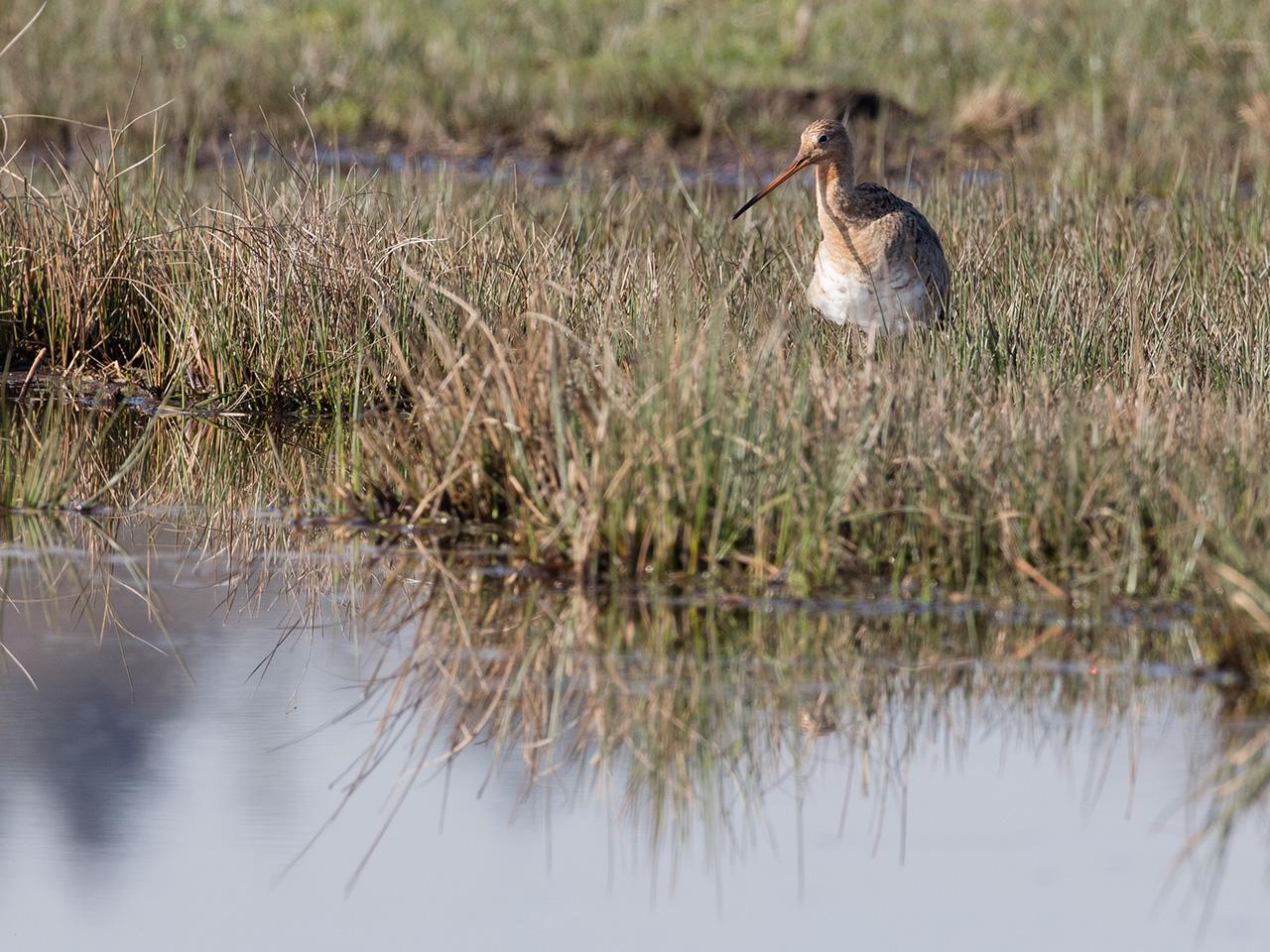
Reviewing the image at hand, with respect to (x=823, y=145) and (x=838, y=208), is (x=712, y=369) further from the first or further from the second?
(x=823, y=145)

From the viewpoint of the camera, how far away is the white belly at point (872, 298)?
735 centimetres

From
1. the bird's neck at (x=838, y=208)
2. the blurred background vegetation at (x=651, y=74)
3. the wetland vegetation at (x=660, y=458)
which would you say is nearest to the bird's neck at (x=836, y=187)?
the bird's neck at (x=838, y=208)

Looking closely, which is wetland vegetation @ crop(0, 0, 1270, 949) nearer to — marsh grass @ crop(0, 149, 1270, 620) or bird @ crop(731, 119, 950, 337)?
marsh grass @ crop(0, 149, 1270, 620)

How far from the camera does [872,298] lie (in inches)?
289

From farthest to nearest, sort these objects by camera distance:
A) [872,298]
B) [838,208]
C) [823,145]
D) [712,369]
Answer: [823,145] < [838,208] < [872,298] < [712,369]

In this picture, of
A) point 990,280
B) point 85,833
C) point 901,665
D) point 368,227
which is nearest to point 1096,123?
point 990,280

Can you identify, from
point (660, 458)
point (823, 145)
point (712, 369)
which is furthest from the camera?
point (823, 145)

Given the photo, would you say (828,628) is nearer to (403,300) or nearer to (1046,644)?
(1046,644)

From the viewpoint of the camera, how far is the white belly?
735cm

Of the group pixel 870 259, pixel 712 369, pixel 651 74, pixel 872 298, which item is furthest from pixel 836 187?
pixel 651 74

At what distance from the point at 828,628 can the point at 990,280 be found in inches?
127

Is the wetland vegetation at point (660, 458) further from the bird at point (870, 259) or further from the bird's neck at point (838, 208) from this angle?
the bird's neck at point (838, 208)

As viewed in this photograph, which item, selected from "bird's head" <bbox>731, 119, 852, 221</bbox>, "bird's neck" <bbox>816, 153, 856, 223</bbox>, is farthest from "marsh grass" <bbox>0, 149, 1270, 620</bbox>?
"bird's head" <bbox>731, 119, 852, 221</bbox>

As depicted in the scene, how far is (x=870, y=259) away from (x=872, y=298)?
169 mm
